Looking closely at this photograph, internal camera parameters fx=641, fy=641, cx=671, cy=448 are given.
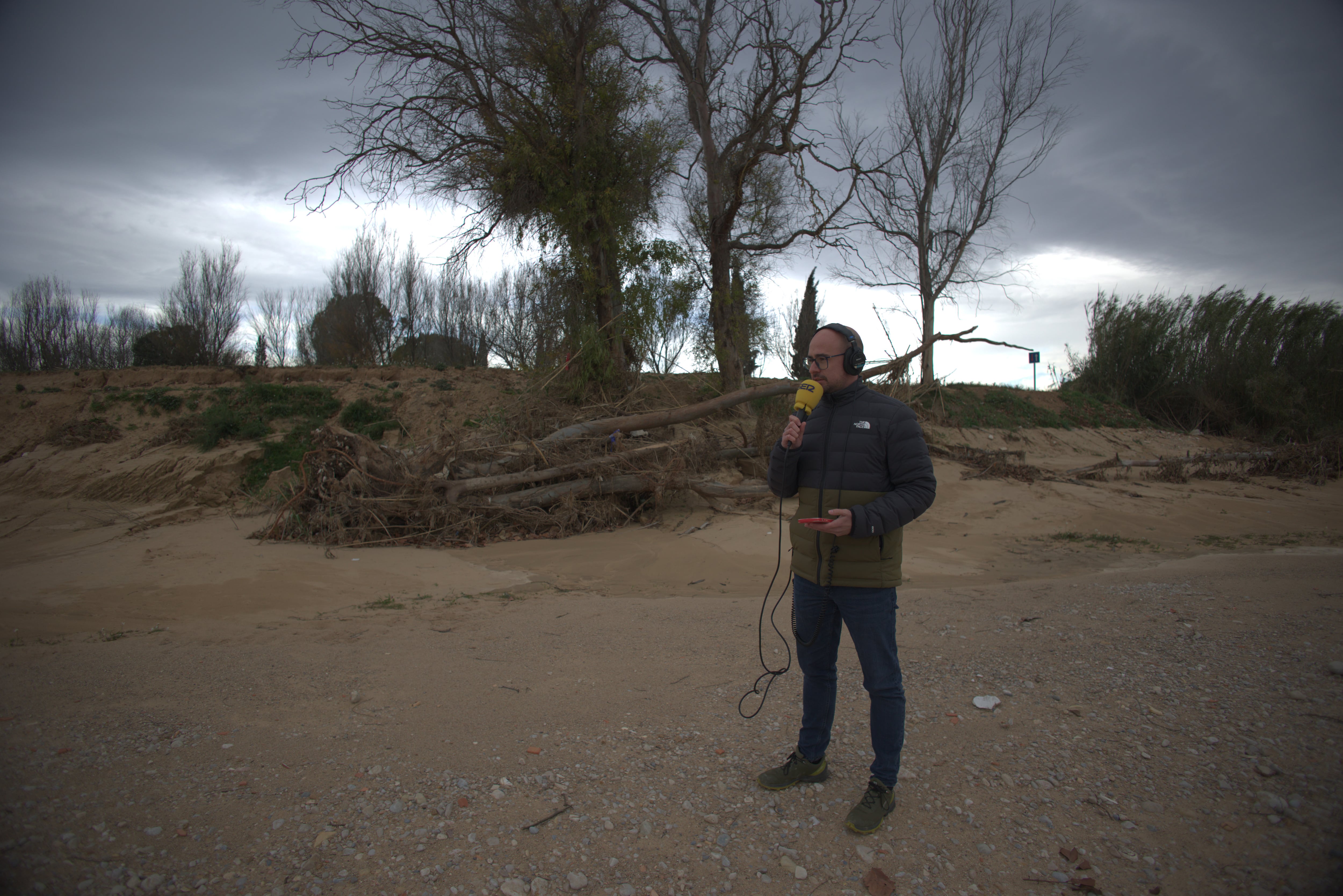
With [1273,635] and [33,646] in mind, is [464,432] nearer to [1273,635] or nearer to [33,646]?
[33,646]

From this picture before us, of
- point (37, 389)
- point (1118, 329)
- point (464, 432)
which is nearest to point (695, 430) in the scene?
point (464, 432)

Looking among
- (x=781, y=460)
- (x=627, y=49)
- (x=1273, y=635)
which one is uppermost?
(x=627, y=49)

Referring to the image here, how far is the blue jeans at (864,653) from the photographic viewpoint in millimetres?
2508

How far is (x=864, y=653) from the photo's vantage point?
2.52 m

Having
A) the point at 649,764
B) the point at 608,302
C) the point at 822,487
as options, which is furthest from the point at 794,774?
the point at 608,302

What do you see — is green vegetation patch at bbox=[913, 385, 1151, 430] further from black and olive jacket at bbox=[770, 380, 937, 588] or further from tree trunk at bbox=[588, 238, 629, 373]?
black and olive jacket at bbox=[770, 380, 937, 588]

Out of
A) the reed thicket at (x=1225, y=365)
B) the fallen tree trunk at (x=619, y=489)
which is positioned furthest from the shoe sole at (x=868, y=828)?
the reed thicket at (x=1225, y=365)

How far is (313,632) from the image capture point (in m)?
4.62

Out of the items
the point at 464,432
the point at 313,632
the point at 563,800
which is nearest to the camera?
the point at 563,800

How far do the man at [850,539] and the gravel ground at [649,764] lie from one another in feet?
0.79

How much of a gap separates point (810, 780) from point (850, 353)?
1.84 m

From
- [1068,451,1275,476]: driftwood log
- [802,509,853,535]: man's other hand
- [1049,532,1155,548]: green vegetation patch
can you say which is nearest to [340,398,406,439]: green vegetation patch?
[1049,532,1155,548]: green vegetation patch

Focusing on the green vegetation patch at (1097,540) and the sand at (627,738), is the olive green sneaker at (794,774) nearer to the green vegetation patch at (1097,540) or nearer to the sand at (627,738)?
the sand at (627,738)

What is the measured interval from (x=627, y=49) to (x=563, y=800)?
13.8m
